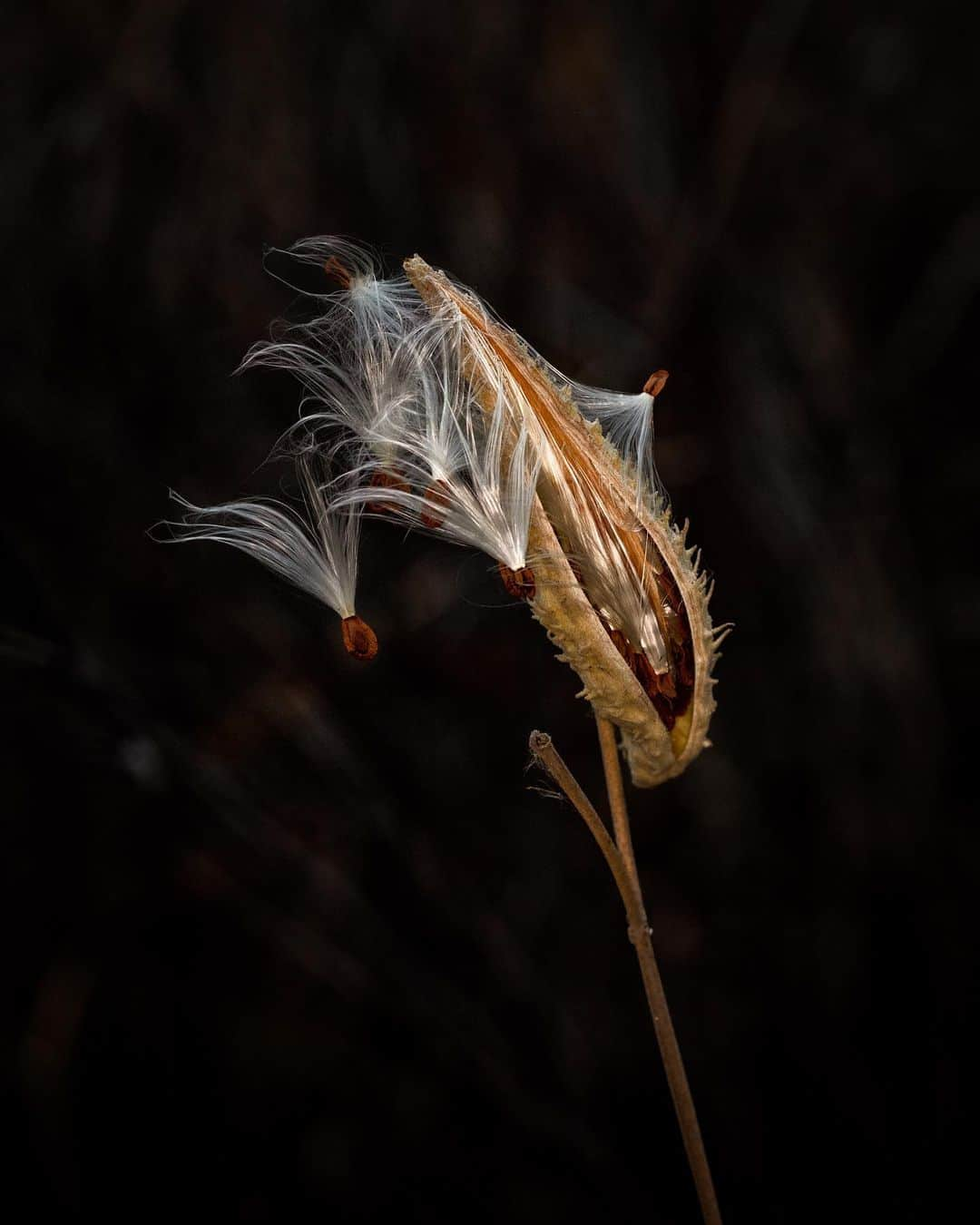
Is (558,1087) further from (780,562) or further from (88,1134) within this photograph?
(780,562)

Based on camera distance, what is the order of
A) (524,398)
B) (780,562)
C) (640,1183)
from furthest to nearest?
(780,562), (640,1183), (524,398)

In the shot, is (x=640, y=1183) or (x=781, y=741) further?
(x=781, y=741)

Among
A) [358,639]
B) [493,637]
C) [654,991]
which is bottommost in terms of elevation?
[654,991]

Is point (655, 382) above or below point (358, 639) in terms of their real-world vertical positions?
above

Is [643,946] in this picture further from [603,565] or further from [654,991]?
[603,565]

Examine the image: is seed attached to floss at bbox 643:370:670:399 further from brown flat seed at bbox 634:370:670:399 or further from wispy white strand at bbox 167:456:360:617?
wispy white strand at bbox 167:456:360:617

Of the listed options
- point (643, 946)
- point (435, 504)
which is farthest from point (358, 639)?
point (643, 946)

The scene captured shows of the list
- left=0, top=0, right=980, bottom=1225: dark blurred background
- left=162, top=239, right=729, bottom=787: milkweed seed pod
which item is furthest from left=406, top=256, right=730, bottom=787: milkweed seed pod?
left=0, top=0, right=980, bottom=1225: dark blurred background

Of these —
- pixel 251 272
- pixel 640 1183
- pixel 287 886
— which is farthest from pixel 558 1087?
pixel 251 272
